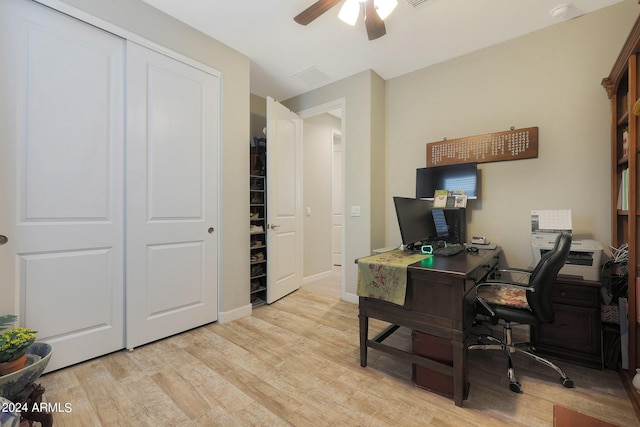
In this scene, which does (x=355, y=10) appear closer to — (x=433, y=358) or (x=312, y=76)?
(x=312, y=76)

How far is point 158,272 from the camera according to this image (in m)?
2.33

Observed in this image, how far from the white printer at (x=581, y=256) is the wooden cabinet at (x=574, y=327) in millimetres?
67

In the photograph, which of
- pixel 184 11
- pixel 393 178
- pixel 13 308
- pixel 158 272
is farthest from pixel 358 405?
pixel 184 11

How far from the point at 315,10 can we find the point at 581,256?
2.68 meters

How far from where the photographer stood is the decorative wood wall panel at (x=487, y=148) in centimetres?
250

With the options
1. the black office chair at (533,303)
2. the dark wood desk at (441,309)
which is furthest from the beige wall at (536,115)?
the dark wood desk at (441,309)

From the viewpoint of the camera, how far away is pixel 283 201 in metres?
3.48

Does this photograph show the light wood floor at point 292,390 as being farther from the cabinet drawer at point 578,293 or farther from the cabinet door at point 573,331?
the cabinet drawer at point 578,293

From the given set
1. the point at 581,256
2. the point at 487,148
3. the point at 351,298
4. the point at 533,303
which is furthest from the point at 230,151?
the point at 581,256

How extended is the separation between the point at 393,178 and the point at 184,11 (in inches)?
106

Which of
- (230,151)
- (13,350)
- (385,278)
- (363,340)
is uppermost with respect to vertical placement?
(230,151)

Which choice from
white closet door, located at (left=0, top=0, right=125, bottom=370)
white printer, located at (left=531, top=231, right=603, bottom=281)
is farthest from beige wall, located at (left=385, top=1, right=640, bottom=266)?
white closet door, located at (left=0, top=0, right=125, bottom=370)

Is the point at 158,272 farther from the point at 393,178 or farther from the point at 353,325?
the point at 393,178

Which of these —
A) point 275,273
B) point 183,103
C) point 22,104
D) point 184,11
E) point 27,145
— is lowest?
point 275,273
